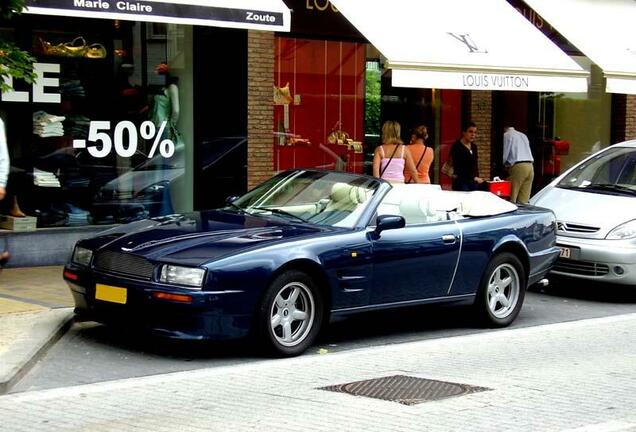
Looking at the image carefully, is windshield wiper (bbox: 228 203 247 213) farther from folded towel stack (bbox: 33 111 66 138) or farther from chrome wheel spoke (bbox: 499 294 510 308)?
folded towel stack (bbox: 33 111 66 138)

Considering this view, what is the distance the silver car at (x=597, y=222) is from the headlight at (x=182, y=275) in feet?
18.8

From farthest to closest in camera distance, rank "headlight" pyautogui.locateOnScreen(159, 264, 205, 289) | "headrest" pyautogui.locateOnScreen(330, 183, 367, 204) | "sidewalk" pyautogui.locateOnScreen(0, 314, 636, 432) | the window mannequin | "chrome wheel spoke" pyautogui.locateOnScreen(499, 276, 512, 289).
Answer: the window mannequin → "chrome wheel spoke" pyautogui.locateOnScreen(499, 276, 512, 289) → "headrest" pyautogui.locateOnScreen(330, 183, 367, 204) → "headlight" pyautogui.locateOnScreen(159, 264, 205, 289) → "sidewalk" pyautogui.locateOnScreen(0, 314, 636, 432)

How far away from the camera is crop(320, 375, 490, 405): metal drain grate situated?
759cm

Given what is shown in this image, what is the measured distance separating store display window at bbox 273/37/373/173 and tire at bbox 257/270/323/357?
761 cm

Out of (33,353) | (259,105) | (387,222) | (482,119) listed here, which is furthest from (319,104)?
(33,353)

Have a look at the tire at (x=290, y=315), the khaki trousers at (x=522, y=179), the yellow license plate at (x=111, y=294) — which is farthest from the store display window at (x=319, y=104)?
the yellow license plate at (x=111, y=294)

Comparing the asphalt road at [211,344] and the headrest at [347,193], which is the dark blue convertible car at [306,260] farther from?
the asphalt road at [211,344]

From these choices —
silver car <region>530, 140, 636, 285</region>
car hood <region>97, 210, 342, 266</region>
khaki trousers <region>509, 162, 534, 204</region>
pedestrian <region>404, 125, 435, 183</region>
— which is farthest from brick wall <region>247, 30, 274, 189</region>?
car hood <region>97, 210, 342, 266</region>

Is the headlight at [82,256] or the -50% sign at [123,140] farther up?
the -50% sign at [123,140]

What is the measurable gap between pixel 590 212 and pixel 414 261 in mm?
4022

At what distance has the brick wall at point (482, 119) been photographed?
62.4 feet

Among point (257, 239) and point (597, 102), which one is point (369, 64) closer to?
point (597, 102)

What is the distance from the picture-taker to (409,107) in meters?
18.5

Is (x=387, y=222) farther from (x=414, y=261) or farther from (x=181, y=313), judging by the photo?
(x=181, y=313)
